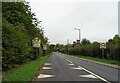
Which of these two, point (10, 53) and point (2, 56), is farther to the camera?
point (10, 53)

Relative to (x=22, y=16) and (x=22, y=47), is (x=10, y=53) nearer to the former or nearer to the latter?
(x=22, y=47)

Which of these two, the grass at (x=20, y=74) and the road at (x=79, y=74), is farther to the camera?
the road at (x=79, y=74)

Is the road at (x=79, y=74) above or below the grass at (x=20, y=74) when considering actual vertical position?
below

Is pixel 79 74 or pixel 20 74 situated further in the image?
pixel 79 74

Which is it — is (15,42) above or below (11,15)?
below

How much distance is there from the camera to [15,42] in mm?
23062

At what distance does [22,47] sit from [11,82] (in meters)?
11.5

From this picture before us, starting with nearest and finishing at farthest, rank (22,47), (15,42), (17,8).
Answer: (15,42) < (22,47) < (17,8)

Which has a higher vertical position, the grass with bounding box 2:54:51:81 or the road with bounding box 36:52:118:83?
the grass with bounding box 2:54:51:81

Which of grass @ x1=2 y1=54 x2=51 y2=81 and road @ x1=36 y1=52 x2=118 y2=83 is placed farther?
road @ x1=36 y1=52 x2=118 y2=83

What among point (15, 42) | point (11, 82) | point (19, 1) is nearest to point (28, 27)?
point (19, 1)

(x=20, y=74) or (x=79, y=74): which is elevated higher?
(x=20, y=74)

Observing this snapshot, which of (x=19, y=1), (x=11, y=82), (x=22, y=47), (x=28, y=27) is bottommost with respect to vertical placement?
(x=11, y=82)

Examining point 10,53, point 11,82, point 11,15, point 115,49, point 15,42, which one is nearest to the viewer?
point 11,82
